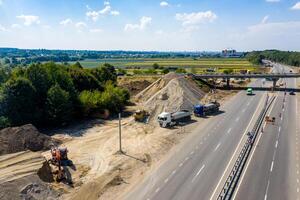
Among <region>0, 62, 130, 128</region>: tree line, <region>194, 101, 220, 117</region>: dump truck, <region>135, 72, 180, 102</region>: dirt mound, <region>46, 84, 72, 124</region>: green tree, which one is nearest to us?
<region>0, 62, 130, 128</region>: tree line

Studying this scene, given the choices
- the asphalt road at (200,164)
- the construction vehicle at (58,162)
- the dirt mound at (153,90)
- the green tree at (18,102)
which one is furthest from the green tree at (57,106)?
the dirt mound at (153,90)

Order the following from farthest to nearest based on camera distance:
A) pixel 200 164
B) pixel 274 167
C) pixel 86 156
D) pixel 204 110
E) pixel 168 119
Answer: pixel 204 110
pixel 168 119
pixel 86 156
pixel 200 164
pixel 274 167

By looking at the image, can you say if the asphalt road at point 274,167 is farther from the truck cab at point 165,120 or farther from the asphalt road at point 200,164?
the truck cab at point 165,120

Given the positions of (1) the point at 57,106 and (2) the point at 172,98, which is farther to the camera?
(2) the point at 172,98

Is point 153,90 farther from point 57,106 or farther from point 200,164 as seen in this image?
point 200,164

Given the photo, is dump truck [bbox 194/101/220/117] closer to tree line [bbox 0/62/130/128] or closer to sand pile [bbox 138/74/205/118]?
sand pile [bbox 138/74/205/118]

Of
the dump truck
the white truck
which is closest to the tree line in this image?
the white truck

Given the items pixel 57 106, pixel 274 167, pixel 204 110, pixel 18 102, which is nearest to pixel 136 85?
pixel 204 110
